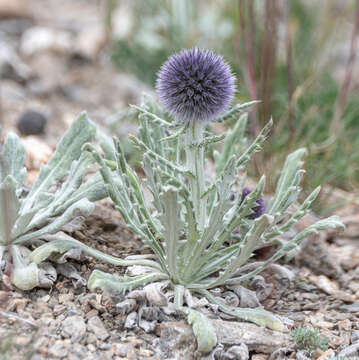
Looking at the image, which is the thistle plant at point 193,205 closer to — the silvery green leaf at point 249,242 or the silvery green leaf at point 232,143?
the silvery green leaf at point 249,242

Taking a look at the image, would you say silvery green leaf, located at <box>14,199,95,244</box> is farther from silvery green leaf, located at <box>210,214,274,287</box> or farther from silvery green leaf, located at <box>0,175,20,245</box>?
silvery green leaf, located at <box>210,214,274,287</box>

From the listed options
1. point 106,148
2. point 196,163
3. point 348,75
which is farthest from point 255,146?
point 348,75

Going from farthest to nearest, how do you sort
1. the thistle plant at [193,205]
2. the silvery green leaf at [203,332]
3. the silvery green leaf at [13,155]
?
the silvery green leaf at [13,155] → the thistle plant at [193,205] → the silvery green leaf at [203,332]

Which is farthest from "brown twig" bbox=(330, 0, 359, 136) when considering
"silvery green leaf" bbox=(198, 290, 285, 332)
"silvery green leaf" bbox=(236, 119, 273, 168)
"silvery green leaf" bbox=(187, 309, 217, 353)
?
"silvery green leaf" bbox=(187, 309, 217, 353)

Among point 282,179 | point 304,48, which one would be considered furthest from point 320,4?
point 282,179

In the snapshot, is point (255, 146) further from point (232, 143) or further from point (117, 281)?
point (117, 281)

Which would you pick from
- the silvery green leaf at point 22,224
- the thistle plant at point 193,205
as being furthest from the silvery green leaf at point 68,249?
the silvery green leaf at point 22,224

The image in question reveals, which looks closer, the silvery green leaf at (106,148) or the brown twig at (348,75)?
the silvery green leaf at (106,148)

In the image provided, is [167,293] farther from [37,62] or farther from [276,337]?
[37,62]
